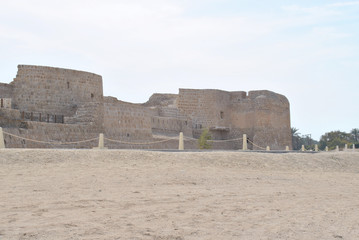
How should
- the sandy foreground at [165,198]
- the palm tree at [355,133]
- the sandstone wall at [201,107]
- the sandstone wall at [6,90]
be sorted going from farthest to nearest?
the palm tree at [355,133] < the sandstone wall at [201,107] < the sandstone wall at [6,90] < the sandy foreground at [165,198]

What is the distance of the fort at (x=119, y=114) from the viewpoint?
1755 cm

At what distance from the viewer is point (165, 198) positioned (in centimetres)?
670

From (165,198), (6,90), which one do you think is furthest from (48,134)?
(165,198)

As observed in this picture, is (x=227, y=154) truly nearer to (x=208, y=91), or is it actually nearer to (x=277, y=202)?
(x=277, y=202)

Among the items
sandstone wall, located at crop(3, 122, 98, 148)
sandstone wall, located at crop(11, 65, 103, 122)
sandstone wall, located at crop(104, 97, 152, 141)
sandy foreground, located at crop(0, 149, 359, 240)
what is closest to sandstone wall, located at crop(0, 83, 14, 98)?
sandstone wall, located at crop(11, 65, 103, 122)

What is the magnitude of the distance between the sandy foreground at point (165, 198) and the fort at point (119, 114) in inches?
262

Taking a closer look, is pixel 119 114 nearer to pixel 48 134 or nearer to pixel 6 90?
pixel 48 134

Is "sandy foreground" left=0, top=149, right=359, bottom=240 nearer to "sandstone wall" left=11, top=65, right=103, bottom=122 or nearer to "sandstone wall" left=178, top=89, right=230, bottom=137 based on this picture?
"sandstone wall" left=11, top=65, right=103, bottom=122

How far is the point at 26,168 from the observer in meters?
8.51

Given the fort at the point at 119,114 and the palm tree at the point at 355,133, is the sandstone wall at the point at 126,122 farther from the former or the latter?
the palm tree at the point at 355,133

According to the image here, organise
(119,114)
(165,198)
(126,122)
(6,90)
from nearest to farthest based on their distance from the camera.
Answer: (165,198)
(119,114)
(126,122)
(6,90)

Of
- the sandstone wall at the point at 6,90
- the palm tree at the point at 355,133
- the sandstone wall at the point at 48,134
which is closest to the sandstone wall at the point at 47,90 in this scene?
the sandstone wall at the point at 6,90

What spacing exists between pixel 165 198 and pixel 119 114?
46.8 feet

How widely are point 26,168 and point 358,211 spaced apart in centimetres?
539
